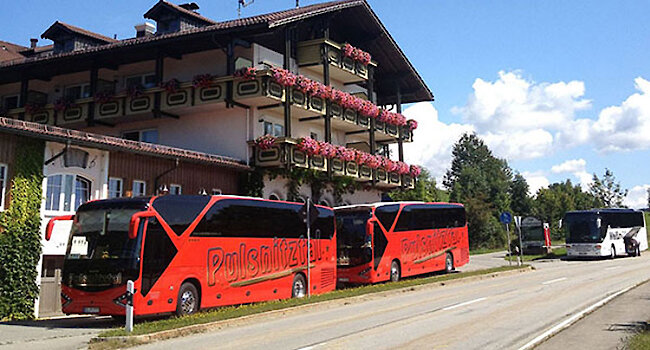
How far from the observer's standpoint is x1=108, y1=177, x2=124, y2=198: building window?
22.5m

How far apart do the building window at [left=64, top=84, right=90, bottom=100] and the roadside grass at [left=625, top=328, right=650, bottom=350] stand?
3095 cm

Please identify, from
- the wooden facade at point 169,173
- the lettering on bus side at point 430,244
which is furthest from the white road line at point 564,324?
the wooden facade at point 169,173

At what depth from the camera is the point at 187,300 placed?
16.7 metres

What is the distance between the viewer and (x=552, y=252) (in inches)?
2063

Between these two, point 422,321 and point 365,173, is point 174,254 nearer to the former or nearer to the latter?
point 422,321

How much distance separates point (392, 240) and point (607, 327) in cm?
1421

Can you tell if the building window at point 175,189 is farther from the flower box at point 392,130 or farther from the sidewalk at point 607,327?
the flower box at point 392,130

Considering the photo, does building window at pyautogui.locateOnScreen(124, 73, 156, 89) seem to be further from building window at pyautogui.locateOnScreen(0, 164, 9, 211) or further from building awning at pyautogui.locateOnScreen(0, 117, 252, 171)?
building window at pyautogui.locateOnScreen(0, 164, 9, 211)

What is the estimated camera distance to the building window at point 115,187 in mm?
22547

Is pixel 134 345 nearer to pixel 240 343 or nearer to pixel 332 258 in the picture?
pixel 240 343

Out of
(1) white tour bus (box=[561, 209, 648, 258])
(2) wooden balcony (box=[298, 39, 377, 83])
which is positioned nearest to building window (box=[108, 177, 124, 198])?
(2) wooden balcony (box=[298, 39, 377, 83])

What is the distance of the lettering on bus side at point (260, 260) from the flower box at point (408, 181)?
1749cm

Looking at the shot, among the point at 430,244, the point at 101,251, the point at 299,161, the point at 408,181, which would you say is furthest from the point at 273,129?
the point at 101,251

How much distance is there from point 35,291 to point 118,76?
56.1 feet
